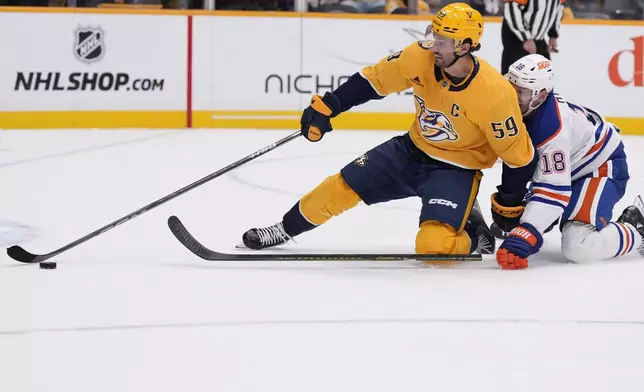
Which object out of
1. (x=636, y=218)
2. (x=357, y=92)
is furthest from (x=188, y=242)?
(x=636, y=218)

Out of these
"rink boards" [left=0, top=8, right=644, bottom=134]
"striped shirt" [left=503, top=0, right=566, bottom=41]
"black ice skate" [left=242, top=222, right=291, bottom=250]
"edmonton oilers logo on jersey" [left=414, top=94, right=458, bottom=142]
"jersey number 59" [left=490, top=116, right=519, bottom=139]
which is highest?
"jersey number 59" [left=490, top=116, right=519, bottom=139]

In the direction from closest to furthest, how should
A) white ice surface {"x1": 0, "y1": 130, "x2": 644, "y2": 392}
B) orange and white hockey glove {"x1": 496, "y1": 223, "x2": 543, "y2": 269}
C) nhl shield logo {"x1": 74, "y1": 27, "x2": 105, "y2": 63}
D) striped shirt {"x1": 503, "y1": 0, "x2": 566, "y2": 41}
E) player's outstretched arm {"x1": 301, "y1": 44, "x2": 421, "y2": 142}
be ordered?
white ice surface {"x1": 0, "y1": 130, "x2": 644, "y2": 392}
orange and white hockey glove {"x1": 496, "y1": 223, "x2": 543, "y2": 269}
player's outstretched arm {"x1": 301, "y1": 44, "x2": 421, "y2": 142}
striped shirt {"x1": 503, "y1": 0, "x2": 566, "y2": 41}
nhl shield logo {"x1": 74, "y1": 27, "x2": 105, "y2": 63}

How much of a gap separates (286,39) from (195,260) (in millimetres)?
4189

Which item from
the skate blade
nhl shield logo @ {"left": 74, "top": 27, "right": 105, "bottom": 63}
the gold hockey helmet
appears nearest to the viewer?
the gold hockey helmet

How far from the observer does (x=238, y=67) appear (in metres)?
7.52

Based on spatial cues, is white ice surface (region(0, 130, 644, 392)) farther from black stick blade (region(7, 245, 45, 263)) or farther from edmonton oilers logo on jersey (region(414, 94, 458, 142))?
edmonton oilers logo on jersey (region(414, 94, 458, 142))

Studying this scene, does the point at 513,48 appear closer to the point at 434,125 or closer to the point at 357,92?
the point at 357,92

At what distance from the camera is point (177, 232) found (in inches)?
142

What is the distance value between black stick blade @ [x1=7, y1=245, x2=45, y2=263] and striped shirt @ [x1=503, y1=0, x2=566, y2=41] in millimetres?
3833

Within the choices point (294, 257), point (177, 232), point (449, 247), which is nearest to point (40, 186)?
point (177, 232)

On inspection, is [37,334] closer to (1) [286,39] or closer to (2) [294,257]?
(2) [294,257]

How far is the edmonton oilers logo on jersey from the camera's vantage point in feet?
11.6

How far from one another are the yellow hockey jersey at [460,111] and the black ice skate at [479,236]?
0.80ft

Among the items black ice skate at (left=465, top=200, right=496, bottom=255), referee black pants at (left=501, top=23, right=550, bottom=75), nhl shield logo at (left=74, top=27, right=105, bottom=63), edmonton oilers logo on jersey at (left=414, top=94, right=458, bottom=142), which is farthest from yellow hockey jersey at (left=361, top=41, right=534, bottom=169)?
nhl shield logo at (left=74, top=27, right=105, bottom=63)
